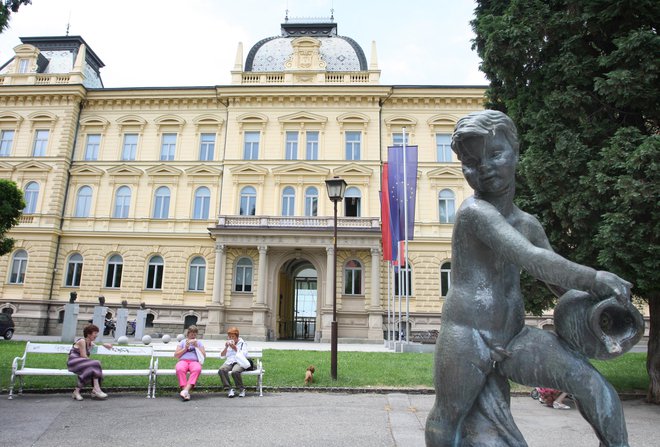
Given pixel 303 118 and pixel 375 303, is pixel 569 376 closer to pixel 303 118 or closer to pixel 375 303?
pixel 375 303

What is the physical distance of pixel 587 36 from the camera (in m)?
8.49

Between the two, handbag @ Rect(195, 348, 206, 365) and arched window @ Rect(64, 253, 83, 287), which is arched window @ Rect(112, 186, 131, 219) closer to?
arched window @ Rect(64, 253, 83, 287)

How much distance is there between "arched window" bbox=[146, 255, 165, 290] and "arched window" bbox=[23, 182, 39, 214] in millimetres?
8236

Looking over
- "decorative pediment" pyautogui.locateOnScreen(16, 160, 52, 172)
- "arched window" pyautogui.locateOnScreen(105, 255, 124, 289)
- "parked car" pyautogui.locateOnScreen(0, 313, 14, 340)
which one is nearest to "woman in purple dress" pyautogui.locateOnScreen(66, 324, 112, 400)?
"parked car" pyautogui.locateOnScreen(0, 313, 14, 340)

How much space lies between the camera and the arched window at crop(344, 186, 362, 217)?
2745cm

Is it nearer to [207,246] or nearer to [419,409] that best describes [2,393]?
[419,409]

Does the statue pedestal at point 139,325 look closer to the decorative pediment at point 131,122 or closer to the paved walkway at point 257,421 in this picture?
the decorative pediment at point 131,122

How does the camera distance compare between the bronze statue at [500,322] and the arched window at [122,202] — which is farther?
the arched window at [122,202]

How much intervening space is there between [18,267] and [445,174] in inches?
1060

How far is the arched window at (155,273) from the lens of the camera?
90.3 ft

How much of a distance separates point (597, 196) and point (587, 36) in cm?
312

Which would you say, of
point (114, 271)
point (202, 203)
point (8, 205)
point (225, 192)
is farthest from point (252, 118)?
point (8, 205)

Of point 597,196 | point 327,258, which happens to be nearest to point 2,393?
point 597,196

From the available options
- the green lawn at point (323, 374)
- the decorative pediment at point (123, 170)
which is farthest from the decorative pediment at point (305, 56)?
the green lawn at point (323, 374)
